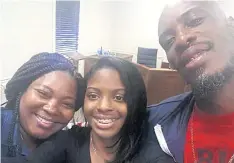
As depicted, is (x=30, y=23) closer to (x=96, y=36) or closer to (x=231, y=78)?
(x=96, y=36)

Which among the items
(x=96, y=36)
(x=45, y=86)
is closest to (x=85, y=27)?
(x=96, y=36)

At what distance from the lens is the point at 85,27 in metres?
0.50

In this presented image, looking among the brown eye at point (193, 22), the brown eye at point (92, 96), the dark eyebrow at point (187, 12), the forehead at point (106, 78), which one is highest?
the dark eyebrow at point (187, 12)

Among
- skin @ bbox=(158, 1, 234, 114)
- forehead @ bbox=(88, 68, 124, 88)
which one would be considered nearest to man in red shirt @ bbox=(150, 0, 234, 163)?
skin @ bbox=(158, 1, 234, 114)

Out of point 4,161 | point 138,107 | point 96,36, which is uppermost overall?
point 96,36

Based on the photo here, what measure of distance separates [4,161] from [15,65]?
0.19 metres

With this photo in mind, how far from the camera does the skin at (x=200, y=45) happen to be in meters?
0.42

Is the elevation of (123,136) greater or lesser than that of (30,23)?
lesser

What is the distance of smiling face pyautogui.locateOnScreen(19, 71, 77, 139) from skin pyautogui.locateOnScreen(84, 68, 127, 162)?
4 centimetres

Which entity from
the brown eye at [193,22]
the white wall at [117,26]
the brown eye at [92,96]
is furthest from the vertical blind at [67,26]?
the brown eye at [193,22]

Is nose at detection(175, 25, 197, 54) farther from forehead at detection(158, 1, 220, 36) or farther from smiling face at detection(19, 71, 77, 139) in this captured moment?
smiling face at detection(19, 71, 77, 139)

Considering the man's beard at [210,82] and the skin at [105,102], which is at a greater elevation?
the man's beard at [210,82]

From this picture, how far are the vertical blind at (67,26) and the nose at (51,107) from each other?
0.35 feet

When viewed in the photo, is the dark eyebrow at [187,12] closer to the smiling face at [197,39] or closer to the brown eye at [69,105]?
the smiling face at [197,39]
